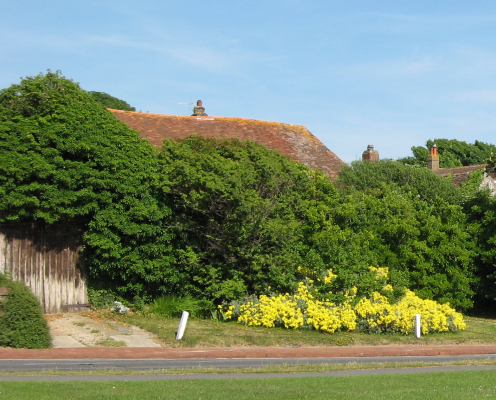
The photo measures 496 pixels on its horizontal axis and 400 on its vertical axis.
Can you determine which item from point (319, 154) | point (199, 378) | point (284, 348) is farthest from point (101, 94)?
point (199, 378)

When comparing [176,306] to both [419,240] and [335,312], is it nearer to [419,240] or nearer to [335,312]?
[335,312]

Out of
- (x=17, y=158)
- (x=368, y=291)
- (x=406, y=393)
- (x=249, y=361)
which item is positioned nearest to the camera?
(x=406, y=393)

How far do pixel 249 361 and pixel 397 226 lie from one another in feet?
26.5

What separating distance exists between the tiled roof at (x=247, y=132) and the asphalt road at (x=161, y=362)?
11.6 meters

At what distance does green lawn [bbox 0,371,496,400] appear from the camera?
27.7ft

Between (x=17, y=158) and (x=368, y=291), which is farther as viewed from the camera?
(x=368, y=291)

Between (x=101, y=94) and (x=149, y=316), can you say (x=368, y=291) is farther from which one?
(x=101, y=94)

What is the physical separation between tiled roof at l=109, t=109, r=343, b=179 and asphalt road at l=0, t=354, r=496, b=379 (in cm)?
1155

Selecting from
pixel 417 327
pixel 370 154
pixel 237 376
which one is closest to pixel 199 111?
pixel 370 154

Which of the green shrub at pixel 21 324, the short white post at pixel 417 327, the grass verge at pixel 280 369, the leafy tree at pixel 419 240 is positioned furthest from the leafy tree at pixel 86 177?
the short white post at pixel 417 327

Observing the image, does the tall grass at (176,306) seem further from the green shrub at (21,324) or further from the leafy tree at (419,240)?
the leafy tree at (419,240)

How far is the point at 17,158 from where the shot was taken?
54.2 ft

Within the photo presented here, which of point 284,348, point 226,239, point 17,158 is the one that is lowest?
point 284,348

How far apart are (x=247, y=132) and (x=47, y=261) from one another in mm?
11169
